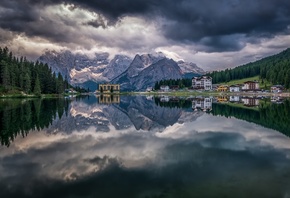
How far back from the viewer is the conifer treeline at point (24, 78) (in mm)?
147500

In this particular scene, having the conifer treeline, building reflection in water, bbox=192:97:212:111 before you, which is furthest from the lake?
the conifer treeline

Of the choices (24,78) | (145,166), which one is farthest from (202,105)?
(24,78)

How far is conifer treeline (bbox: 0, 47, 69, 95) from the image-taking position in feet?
484

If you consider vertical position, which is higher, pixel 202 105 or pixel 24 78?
pixel 24 78

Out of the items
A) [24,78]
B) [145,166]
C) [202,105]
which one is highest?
[24,78]

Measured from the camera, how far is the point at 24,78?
499 feet

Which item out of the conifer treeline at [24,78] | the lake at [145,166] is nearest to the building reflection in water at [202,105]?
the lake at [145,166]

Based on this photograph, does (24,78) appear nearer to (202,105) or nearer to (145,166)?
(202,105)

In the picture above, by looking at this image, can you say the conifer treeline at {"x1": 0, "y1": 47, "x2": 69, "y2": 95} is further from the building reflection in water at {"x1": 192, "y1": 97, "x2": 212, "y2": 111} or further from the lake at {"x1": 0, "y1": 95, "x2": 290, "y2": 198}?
the lake at {"x1": 0, "y1": 95, "x2": 290, "y2": 198}

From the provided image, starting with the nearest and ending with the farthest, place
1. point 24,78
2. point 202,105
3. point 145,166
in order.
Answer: point 145,166, point 202,105, point 24,78

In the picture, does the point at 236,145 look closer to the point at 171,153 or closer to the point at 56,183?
the point at 171,153

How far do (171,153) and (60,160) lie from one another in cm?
795

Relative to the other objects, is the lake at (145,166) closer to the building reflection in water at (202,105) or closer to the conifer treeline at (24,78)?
the building reflection in water at (202,105)

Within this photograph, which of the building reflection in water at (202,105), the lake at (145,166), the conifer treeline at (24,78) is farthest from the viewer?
the conifer treeline at (24,78)
